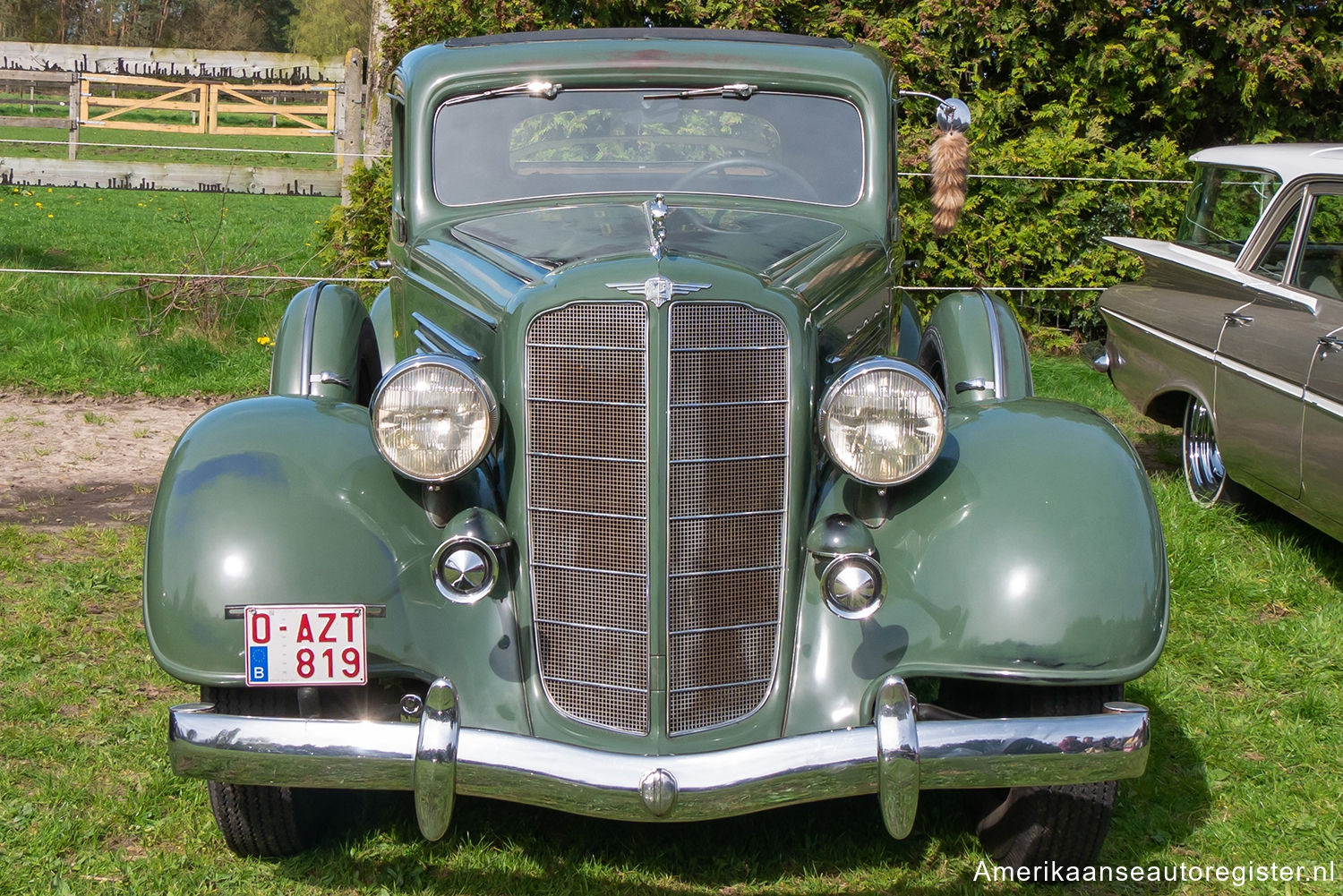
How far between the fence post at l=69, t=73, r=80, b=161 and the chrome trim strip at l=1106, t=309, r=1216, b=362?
9419mm

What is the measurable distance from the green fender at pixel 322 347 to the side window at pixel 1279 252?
3.70 meters

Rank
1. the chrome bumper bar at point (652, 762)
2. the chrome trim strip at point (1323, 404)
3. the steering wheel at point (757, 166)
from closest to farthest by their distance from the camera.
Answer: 1. the chrome bumper bar at point (652, 762)
2. the steering wheel at point (757, 166)
3. the chrome trim strip at point (1323, 404)

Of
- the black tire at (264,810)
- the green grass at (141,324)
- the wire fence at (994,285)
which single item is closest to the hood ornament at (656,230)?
the black tire at (264,810)

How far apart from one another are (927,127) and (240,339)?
16.1ft

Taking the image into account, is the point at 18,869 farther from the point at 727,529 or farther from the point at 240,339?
the point at 240,339

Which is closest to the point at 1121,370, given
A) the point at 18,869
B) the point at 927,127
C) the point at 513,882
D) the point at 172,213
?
the point at 927,127

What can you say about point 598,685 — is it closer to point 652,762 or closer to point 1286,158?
point 652,762

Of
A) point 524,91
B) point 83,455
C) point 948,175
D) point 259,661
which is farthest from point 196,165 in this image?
point 259,661

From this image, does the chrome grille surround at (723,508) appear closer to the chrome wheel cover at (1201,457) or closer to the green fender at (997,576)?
the green fender at (997,576)

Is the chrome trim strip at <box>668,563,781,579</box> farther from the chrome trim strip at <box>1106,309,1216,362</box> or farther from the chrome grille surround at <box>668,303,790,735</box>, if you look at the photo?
the chrome trim strip at <box>1106,309,1216,362</box>

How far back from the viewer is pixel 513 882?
2.85 m

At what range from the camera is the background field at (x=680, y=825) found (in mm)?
2898

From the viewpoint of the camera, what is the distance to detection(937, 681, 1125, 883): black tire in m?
2.73

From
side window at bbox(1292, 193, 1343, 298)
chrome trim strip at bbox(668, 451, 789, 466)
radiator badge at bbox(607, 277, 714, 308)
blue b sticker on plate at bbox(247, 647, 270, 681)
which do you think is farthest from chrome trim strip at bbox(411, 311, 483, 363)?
side window at bbox(1292, 193, 1343, 298)
